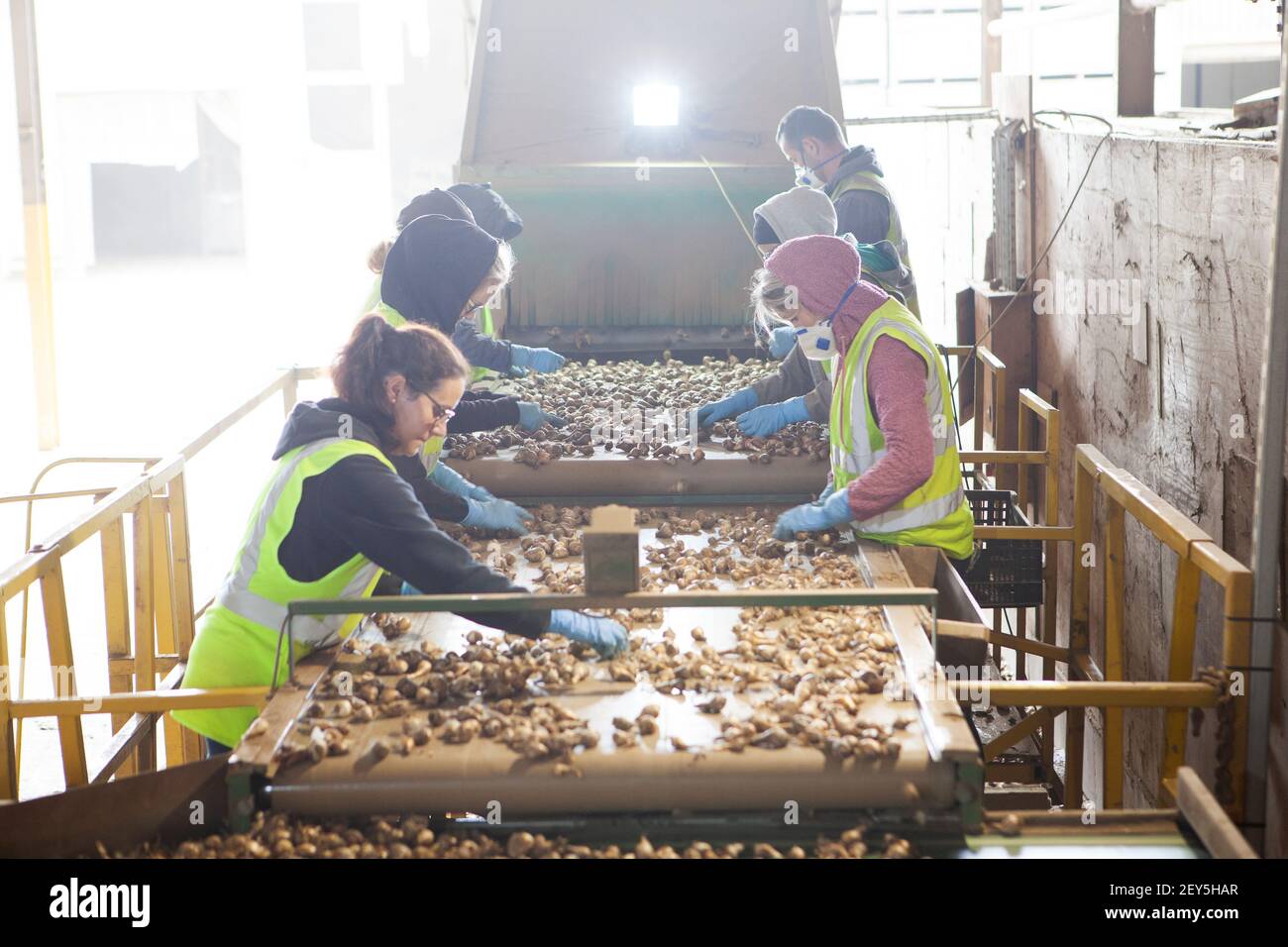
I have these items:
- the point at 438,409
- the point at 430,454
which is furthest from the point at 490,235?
the point at 438,409

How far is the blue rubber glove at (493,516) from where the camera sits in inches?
153

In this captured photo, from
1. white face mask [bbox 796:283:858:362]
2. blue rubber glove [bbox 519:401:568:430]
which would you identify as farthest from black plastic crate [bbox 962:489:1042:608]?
blue rubber glove [bbox 519:401:568:430]

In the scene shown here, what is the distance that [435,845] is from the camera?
7.65 feet

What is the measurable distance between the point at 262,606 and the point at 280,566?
12 centimetres

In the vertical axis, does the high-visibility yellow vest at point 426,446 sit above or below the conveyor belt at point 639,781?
above

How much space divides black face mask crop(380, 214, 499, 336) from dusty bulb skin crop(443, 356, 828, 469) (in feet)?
1.67

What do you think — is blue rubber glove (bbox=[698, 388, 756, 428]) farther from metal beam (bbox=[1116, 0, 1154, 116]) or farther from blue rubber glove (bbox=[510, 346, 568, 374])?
metal beam (bbox=[1116, 0, 1154, 116])

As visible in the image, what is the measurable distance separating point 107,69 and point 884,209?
16.8 meters

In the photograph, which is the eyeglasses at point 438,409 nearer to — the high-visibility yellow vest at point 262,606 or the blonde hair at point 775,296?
the high-visibility yellow vest at point 262,606

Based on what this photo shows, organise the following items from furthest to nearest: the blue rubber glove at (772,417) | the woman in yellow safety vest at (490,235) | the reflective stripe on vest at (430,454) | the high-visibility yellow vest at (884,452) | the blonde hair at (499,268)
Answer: the woman in yellow safety vest at (490,235)
the blue rubber glove at (772,417)
the blonde hair at (499,268)
the reflective stripe on vest at (430,454)
the high-visibility yellow vest at (884,452)

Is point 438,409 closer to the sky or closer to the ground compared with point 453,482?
closer to the sky

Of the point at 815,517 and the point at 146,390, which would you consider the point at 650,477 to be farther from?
the point at 146,390

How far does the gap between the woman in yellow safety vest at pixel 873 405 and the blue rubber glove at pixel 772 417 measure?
85 cm

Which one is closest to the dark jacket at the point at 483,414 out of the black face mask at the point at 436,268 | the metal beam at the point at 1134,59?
the black face mask at the point at 436,268
